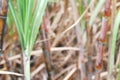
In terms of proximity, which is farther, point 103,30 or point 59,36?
point 59,36

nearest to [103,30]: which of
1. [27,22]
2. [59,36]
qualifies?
[27,22]

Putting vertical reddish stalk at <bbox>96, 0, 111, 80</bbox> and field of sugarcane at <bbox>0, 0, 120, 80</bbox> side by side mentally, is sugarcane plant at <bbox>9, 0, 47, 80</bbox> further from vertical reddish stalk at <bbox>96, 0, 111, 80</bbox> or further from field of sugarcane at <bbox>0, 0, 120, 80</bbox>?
vertical reddish stalk at <bbox>96, 0, 111, 80</bbox>

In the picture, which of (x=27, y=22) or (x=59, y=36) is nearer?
(x=27, y=22)

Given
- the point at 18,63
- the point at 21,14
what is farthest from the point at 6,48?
the point at 21,14

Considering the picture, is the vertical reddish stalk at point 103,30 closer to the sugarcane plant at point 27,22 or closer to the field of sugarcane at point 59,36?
the field of sugarcane at point 59,36

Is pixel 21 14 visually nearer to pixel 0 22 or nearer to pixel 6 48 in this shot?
pixel 0 22

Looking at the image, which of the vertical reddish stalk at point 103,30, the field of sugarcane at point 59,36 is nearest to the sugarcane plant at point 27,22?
the field of sugarcane at point 59,36

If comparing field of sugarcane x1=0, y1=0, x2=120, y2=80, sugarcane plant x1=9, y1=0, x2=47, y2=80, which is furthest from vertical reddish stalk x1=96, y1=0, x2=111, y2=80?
sugarcane plant x1=9, y1=0, x2=47, y2=80

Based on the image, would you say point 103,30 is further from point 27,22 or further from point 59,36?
point 59,36
